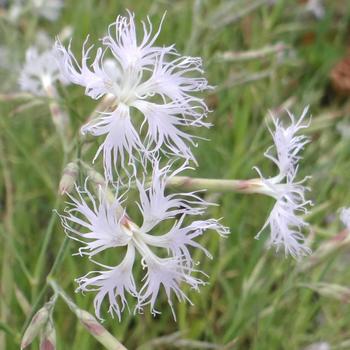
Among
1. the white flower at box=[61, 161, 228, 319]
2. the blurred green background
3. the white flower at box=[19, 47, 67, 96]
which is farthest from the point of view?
the white flower at box=[19, 47, 67, 96]

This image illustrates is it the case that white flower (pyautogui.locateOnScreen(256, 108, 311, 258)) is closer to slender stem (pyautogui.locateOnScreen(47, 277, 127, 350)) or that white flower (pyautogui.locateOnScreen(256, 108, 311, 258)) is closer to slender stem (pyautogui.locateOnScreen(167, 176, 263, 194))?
slender stem (pyautogui.locateOnScreen(167, 176, 263, 194))

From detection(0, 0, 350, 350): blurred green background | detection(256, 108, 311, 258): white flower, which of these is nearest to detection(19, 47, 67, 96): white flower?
detection(0, 0, 350, 350): blurred green background

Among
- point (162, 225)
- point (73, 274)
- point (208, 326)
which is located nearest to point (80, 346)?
point (73, 274)

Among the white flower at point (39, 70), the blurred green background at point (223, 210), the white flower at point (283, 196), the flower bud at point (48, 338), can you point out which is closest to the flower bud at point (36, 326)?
the flower bud at point (48, 338)

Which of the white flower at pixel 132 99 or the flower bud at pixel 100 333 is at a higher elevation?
the white flower at pixel 132 99

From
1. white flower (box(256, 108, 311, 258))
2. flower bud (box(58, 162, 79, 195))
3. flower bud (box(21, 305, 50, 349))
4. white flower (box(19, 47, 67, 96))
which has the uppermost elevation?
white flower (box(19, 47, 67, 96))

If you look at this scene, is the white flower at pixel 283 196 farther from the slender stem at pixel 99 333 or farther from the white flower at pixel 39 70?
the white flower at pixel 39 70
